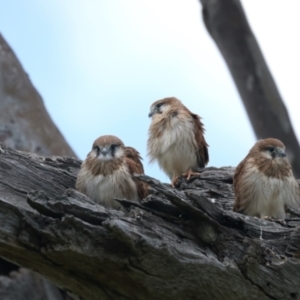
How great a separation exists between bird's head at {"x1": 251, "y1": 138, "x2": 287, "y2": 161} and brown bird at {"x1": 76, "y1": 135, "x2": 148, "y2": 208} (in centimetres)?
98

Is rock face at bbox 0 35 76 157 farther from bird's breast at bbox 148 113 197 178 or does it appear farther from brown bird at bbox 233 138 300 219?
brown bird at bbox 233 138 300 219

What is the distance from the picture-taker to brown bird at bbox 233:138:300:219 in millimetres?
7707

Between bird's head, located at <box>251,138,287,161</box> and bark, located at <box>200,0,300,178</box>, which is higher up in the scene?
bark, located at <box>200,0,300,178</box>

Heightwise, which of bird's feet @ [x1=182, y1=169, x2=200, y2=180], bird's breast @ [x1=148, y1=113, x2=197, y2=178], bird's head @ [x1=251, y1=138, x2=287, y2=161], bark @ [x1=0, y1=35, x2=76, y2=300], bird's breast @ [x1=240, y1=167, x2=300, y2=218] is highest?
bark @ [x1=0, y1=35, x2=76, y2=300]

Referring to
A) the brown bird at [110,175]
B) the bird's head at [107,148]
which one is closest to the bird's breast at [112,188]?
the brown bird at [110,175]

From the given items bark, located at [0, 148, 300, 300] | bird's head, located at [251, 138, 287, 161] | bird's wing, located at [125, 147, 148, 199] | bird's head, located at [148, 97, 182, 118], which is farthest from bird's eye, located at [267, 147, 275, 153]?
bird's head, located at [148, 97, 182, 118]

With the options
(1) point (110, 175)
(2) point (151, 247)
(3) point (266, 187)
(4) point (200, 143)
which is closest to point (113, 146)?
(1) point (110, 175)

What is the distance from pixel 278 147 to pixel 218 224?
5.30 ft

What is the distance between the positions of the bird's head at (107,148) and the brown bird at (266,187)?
0.97 m

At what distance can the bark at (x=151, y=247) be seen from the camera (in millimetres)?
6418

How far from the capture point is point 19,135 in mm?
12672

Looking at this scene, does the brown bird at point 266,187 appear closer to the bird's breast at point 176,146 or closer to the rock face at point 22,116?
the bird's breast at point 176,146

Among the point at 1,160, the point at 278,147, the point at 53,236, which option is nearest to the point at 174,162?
the point at 278,147

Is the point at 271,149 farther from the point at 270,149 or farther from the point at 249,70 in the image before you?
the point at 249,70
